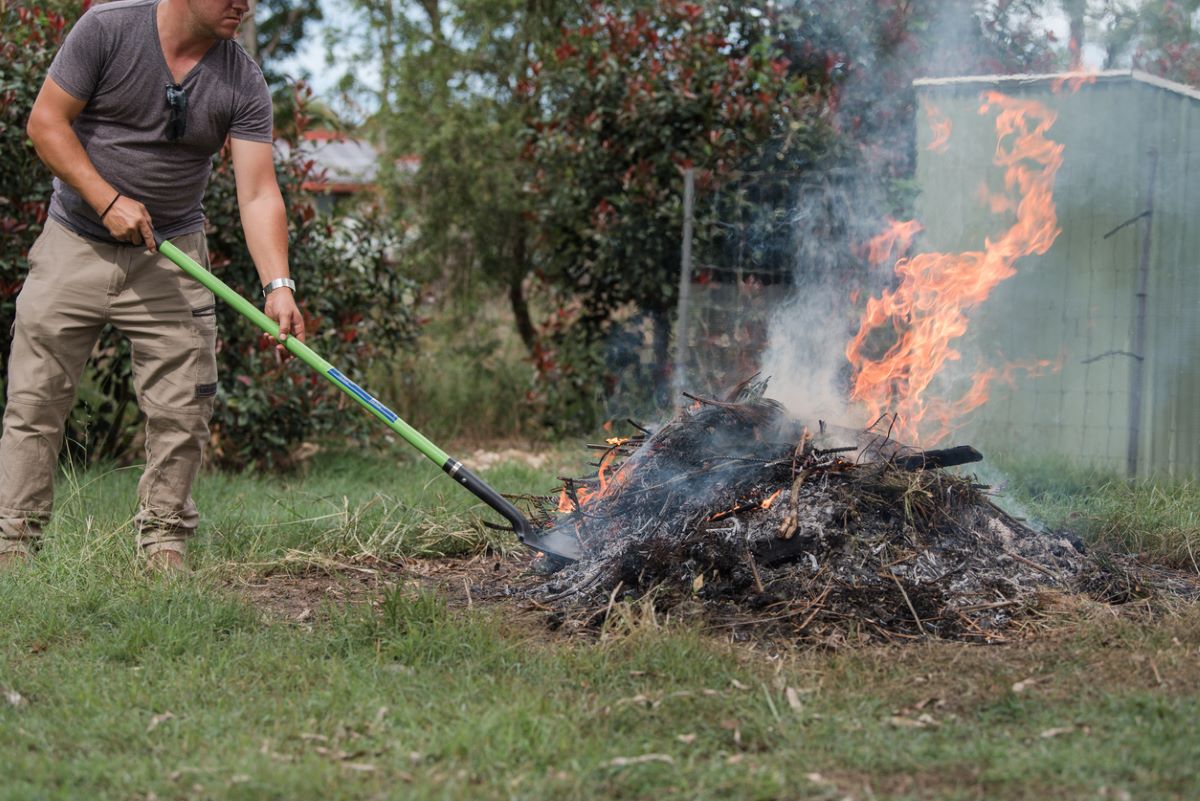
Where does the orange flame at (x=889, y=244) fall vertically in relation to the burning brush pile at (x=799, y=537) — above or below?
above

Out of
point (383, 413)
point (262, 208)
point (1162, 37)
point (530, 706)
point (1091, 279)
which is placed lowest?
point (530, 706)

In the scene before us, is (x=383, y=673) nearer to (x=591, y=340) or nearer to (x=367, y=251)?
(x=367, y=251)

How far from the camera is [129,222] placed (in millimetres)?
4238

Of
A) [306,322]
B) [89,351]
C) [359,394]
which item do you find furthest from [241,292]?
[359,394]

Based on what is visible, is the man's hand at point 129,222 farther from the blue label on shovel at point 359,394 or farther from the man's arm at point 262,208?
the blue label on shovel at point 359,394

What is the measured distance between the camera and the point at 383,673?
11.2 ft

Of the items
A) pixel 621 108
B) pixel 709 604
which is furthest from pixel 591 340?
pixel 709 604

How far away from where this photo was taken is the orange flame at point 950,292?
214 inches

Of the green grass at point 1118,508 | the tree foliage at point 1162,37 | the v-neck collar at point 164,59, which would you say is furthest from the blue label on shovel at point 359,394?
A: the tree foliage at point 1162,37

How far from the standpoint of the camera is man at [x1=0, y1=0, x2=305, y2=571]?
4.25m

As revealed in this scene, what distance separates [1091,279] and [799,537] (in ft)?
11.8

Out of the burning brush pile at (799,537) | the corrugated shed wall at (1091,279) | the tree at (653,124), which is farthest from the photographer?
the tree at (653,124)

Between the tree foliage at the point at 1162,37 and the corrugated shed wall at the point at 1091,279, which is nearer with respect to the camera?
the corrugated shed wall at the point at 1091,279

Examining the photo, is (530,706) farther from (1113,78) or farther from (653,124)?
(653,124)
